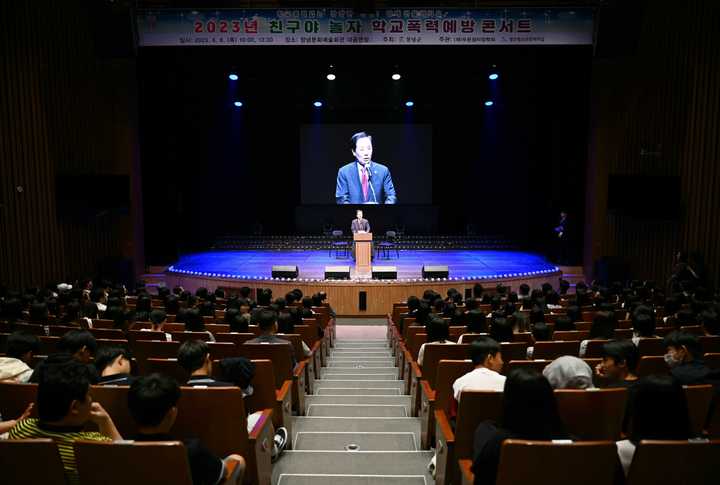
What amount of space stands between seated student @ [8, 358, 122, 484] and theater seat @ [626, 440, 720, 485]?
2163 millimetres

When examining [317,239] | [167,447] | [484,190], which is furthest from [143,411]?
[484,190]

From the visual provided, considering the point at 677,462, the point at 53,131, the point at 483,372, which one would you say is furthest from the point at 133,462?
the point at 53,131

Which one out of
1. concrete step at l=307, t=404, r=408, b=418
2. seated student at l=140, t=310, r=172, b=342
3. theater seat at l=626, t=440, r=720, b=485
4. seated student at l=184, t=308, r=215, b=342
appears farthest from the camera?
seated student at l=140, t=310, r=172, b=342

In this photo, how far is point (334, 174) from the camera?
19531 millimetres

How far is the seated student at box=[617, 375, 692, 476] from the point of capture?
232 cm

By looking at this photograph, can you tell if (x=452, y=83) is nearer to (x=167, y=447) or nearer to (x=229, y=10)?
(x=229, y=10)

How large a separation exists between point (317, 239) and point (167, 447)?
1730cm

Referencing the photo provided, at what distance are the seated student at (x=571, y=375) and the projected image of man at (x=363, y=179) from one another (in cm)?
1609

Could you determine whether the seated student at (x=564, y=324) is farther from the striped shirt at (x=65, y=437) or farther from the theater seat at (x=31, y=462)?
the theater seat at (x=31, y=462)

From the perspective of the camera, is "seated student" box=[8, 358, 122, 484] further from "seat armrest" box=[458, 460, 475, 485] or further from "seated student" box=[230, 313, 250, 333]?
"seated student" box=[230, 313, 250, 333]

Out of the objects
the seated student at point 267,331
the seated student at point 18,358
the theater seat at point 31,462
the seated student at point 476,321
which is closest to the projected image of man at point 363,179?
the seated student at point 476,321

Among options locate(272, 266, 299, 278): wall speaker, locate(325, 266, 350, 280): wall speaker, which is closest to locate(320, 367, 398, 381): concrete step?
locate(325, 266, 350, 280): wall speaker

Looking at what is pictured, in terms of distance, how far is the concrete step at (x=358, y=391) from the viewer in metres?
5.65

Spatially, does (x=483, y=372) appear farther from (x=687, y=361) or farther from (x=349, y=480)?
(x=687, y=361)
